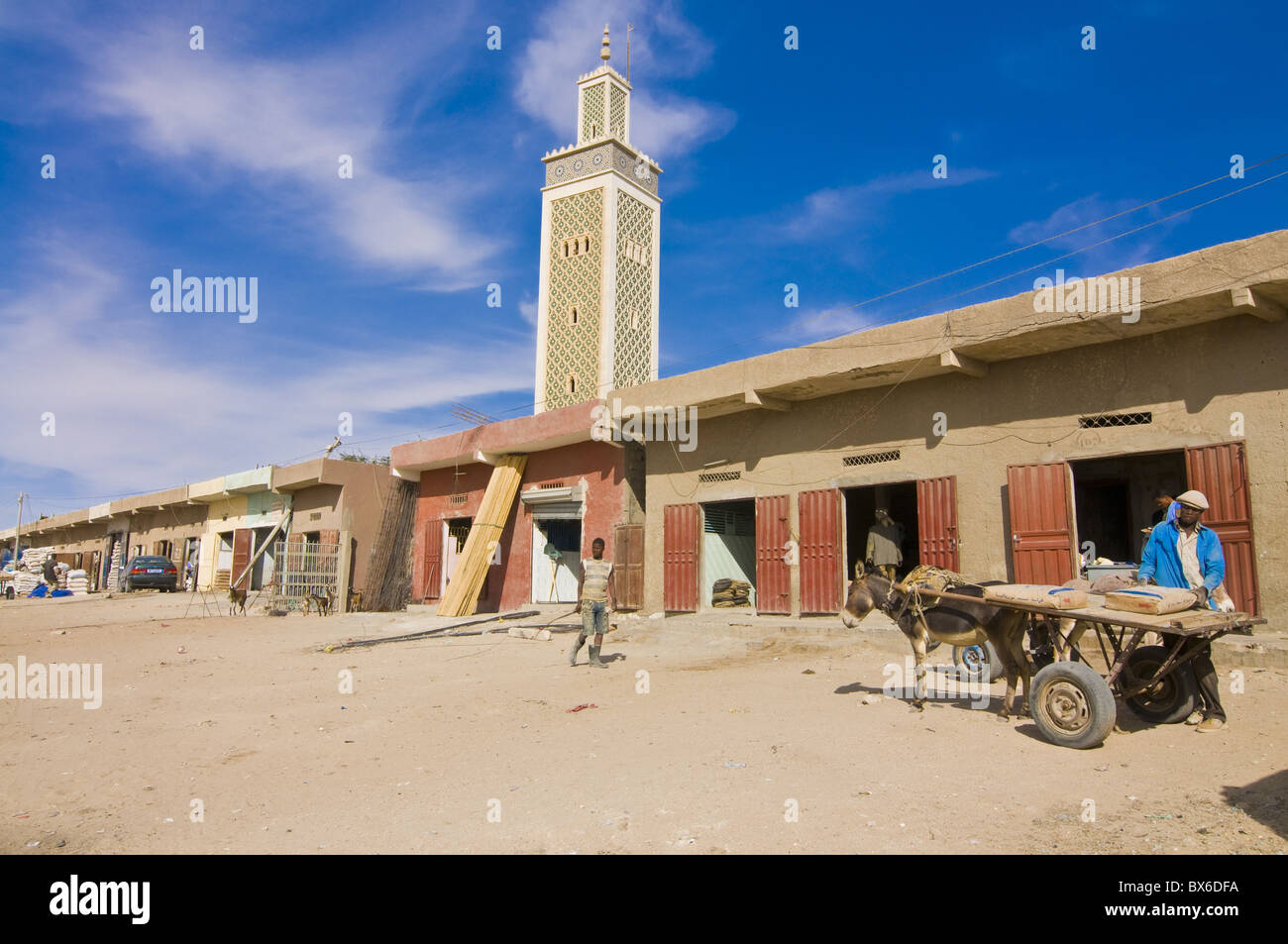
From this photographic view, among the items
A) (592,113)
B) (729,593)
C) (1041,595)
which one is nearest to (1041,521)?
(1041,595)

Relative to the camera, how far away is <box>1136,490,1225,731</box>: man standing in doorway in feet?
18.0

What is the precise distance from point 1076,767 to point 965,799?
1040mm

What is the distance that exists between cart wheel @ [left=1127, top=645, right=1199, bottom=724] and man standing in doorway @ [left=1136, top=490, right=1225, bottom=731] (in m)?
0.07

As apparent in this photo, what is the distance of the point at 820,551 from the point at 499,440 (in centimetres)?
848

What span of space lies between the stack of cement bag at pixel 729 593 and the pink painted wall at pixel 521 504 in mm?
2642

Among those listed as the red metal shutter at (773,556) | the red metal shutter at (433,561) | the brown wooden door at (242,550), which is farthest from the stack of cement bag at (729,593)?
the brown wooden door at (242,550)

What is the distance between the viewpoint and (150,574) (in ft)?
97.8

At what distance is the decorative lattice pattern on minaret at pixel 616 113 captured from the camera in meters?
32.0

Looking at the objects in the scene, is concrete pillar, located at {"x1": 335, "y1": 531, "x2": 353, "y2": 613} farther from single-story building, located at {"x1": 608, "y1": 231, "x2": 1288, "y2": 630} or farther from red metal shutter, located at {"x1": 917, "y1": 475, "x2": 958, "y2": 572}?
red metal shutter, located at {"x1": 917, "y1": 475, "x2": 958, "y2": 572}

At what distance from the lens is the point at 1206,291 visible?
7.84 m

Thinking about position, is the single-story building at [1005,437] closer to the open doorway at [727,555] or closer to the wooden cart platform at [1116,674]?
the open doorway at [727,555]

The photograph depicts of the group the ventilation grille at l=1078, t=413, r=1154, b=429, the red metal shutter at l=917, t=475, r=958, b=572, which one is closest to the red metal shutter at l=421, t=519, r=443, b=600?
the red metal shutter at l=917, t=475, r=958, b=572

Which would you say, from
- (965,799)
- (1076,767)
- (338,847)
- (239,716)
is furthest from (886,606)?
(239,716)
